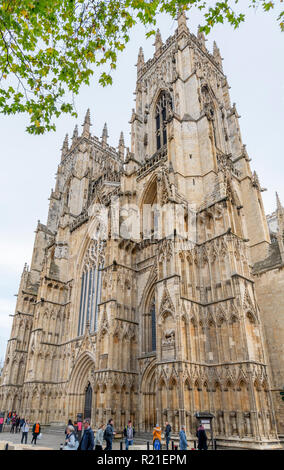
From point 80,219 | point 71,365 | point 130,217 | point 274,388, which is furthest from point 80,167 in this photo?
point 274,388

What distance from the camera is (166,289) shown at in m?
16.2

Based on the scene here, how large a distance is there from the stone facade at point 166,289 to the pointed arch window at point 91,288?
0.12 meters

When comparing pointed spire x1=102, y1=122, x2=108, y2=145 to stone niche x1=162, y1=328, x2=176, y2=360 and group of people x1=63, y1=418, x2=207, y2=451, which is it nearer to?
stone niche x1=162, y1=328, x2=176, y2=360

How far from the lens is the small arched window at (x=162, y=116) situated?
27562mm

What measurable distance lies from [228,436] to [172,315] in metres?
5.32

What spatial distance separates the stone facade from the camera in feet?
47.5

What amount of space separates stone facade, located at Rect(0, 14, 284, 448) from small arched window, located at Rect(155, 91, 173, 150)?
0.15m

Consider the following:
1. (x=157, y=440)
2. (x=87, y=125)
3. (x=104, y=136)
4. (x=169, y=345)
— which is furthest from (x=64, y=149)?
(x=157, y=440)

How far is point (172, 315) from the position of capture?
606 inches

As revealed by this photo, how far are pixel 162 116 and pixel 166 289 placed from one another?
18.5 m

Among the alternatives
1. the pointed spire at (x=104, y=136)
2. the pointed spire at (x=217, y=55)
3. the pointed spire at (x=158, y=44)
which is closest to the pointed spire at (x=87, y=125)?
the pointed spire at (x=104, y=136)

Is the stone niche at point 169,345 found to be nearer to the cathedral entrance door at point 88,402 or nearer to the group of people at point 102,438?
the group of people at point 102,438

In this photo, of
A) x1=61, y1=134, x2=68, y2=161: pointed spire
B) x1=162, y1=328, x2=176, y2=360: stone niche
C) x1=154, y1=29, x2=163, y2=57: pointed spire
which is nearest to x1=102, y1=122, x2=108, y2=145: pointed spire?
x1=61, y1=134, x2=68, y2=161: pointed spire

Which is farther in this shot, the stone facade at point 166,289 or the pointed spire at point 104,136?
the pointed spire at point 104,136
